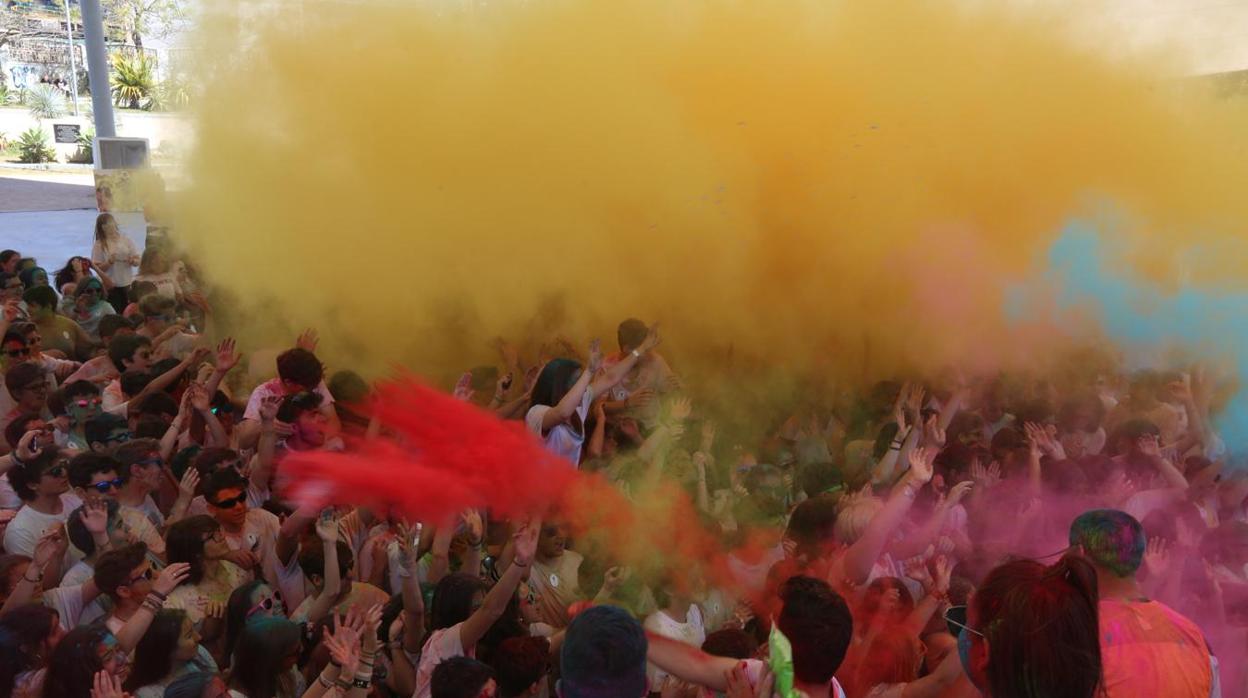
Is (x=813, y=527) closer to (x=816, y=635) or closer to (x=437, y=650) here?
(x=816, y=635)

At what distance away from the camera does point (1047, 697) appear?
1866 millimetres

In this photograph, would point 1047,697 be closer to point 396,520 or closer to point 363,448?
point 396,520

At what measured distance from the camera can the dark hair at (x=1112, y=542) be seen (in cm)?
248

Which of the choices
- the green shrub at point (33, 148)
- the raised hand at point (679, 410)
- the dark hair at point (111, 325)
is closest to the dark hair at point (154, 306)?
the dark hair at point (111, 325)

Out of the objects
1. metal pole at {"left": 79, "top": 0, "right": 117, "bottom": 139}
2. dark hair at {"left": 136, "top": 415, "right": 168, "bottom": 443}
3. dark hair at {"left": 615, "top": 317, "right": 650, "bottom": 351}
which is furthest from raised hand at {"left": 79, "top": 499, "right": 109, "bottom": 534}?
metal pole at {"left": 79, "top": 0, "right": 117, "bottom": 139}

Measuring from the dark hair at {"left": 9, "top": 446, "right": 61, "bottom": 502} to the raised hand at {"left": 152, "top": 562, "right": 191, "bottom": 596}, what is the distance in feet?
3.51

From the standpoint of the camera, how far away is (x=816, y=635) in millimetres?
2156

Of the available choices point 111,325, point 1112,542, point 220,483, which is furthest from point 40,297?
point 1112,542

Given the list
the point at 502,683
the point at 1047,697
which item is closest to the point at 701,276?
the point at 502,683

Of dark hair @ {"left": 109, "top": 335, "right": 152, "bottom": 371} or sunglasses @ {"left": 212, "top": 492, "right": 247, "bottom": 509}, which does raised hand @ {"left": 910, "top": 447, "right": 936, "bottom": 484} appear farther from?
dark hair @ {"left": 109, "top": 335, "right": 152, "bottom": 371}

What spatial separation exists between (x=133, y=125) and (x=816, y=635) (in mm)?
24361

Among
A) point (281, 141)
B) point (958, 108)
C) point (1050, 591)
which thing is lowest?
point (1050, 591)

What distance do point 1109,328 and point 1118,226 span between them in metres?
0.59

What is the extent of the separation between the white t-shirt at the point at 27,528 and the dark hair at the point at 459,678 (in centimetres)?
189
